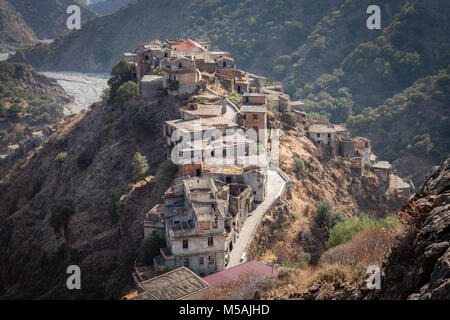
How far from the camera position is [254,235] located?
132ft

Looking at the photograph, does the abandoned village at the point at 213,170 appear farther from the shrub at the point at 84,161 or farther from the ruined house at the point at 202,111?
the shrub at the point at 84,161

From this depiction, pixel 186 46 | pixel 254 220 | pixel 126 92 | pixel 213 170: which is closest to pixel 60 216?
pixel 126 92

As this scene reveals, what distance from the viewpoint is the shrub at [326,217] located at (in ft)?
157

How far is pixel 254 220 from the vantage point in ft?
139

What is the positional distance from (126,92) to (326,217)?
1549 inches

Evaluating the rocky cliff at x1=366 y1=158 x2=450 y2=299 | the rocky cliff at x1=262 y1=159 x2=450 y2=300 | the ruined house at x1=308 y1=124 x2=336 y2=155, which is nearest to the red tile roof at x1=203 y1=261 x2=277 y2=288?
the rocky cliff at x1=262 y1=159 x2=450 y2=300

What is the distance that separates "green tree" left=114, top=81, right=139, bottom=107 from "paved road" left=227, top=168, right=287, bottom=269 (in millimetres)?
29869

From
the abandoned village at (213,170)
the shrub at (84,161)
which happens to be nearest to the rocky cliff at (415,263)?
the abandoned village at (213,170)

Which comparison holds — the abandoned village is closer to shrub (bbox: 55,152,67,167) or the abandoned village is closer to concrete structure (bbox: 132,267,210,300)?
concrete structure (bbox: 132,267,210,300)

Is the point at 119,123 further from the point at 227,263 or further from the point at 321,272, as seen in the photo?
the point at 321,272

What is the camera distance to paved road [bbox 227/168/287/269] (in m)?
37.9

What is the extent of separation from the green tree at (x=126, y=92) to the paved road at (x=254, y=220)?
98.0 ft

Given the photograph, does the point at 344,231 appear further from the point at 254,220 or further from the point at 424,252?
the point at 424,252
